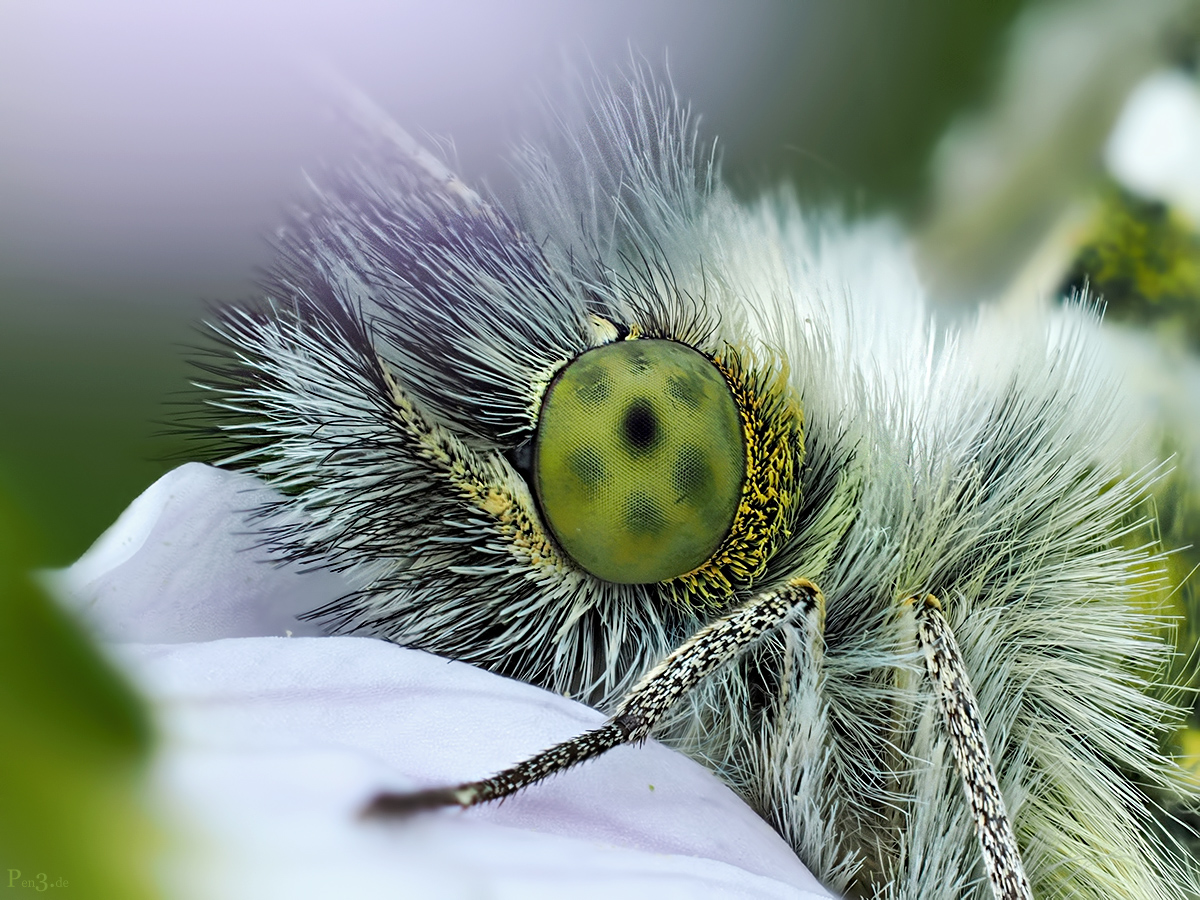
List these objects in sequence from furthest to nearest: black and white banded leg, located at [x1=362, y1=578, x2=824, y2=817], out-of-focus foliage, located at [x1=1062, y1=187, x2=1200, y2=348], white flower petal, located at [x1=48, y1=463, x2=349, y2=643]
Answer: out-of-focus foliage, located at [x1=1062, y1=187, x2=1200, y2=348] < white flower petal, located at [x1=48, y1=463, x2=349, y2=643] < black and white banded leg, located at [x1=362, y1=578, x2=824, y2=817]

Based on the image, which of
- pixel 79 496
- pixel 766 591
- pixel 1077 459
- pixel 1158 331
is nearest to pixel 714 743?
pixel 766 591

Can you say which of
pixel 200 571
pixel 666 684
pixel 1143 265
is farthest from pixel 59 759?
pixel 1143 265

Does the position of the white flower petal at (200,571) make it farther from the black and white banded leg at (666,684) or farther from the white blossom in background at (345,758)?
the black and white banded leg at (666,684)

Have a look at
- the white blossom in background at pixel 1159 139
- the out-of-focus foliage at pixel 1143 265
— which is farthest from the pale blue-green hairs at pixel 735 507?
the white blossom in background at pixel 1159 139

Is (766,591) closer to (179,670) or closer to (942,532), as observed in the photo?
(942,532)

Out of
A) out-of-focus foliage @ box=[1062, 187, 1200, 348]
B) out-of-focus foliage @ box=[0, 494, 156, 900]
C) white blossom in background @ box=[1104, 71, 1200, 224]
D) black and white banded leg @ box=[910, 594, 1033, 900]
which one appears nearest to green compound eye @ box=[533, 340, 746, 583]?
black and white banded leg @ box=[910, 594, 1033, 900]

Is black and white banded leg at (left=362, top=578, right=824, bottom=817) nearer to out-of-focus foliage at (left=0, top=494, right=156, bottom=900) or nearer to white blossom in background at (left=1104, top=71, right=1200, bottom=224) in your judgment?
out-of-focus foliage at (left=0, top=494, right=156, bottom=900)
